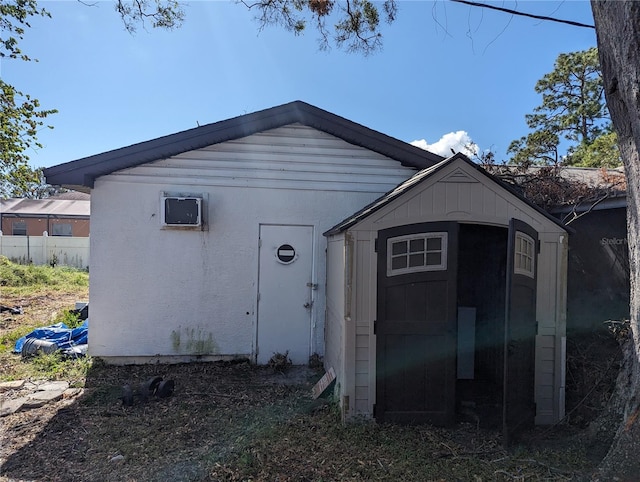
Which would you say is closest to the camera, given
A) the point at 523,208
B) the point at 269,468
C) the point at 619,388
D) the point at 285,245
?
the point at 269,468

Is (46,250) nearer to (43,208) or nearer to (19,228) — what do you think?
(43,208)

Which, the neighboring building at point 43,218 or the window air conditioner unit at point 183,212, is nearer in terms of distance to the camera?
the window air conditioner unit at point 183,212

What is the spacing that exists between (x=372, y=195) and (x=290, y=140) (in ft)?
5.26

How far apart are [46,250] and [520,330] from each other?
22.0m

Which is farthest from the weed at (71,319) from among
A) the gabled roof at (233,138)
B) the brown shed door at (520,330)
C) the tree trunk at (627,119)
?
the tree trunk at (627,119)

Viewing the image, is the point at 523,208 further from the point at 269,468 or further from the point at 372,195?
the point at 269,468

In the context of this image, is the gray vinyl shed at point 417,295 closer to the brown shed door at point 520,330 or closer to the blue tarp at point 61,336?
the brown shed door at point 520,330

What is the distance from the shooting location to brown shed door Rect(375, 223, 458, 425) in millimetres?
3982

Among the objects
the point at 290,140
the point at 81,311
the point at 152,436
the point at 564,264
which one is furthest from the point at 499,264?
the point at 81,311

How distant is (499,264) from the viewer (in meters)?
5.06

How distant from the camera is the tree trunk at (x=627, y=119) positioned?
2648mm

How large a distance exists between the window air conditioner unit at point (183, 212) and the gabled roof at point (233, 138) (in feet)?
2.49

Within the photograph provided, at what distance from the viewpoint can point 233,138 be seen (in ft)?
20.0

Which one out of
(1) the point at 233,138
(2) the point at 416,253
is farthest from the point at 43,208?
(2) the point at 416,253
